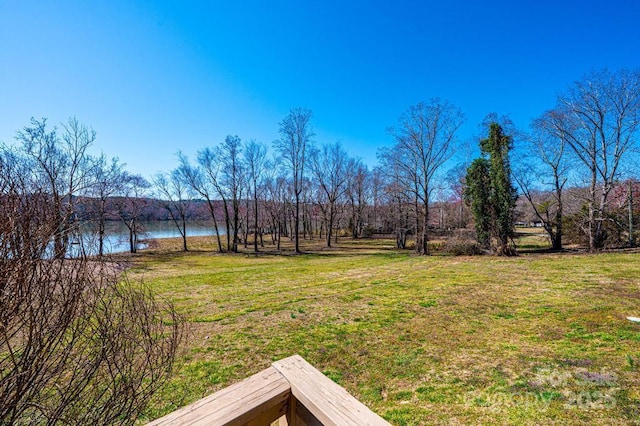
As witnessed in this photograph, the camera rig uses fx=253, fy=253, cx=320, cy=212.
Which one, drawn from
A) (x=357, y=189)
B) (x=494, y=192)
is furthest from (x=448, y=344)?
(x=357, y=189)

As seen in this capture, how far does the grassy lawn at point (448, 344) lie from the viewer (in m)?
2.61

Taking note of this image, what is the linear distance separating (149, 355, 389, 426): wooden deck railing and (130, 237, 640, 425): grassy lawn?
2.07 m

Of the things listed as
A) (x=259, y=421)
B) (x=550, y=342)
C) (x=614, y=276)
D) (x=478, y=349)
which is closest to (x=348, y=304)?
(x=478, y=349)

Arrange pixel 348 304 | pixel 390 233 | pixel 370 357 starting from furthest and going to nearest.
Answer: pixel 390 233
pixel 348 304
pixel 370 357

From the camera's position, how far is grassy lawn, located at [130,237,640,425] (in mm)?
2610

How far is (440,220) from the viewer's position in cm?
2891

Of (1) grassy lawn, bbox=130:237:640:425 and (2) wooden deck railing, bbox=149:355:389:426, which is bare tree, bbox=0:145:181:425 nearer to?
(2) wooden deck railing, bbox=149:355:389:426

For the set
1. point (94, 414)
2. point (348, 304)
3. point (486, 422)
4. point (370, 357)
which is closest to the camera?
point (94, 414)

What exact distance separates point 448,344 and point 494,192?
12883 millimetres

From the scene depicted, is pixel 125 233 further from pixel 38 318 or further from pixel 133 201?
pixel 38 318

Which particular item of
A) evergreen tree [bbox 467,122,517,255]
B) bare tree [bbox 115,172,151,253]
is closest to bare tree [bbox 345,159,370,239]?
evergreen tree [bbox 467,122,517,255]

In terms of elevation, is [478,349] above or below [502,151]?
below

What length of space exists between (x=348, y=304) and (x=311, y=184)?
25.0m

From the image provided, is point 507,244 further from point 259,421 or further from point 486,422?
point 259,421
